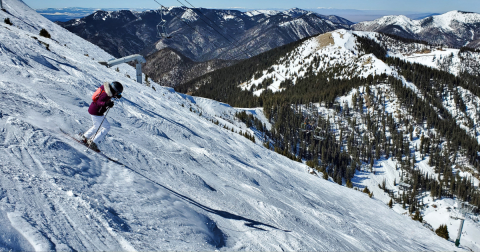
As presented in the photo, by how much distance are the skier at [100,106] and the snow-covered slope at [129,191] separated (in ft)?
1.64

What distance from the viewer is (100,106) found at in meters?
7.93

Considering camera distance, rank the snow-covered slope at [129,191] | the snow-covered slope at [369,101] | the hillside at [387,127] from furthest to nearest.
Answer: the hillside at [387,127]
the snow-covered slope at [369,101]
the snow-covered slope at [129,191]

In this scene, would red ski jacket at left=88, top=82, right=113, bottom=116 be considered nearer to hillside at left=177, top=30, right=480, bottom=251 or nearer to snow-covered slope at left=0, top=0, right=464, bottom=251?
snow-covered slope at left=0, top=0, right=464, bottom=251

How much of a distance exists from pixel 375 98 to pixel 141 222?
139978 millimetres

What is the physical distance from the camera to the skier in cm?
770

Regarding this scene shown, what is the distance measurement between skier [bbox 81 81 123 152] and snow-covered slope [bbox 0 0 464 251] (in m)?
0.50

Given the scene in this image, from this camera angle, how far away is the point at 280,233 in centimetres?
775

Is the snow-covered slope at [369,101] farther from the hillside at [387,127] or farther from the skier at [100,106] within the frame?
the skier at [100,106]

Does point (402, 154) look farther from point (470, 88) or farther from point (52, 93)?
point (52, 93)

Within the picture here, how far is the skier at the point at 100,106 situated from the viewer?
7.70 m

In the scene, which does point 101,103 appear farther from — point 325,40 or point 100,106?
point 325,40

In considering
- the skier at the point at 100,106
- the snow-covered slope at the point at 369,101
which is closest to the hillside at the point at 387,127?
the snow-covered slope at the point at 369,101

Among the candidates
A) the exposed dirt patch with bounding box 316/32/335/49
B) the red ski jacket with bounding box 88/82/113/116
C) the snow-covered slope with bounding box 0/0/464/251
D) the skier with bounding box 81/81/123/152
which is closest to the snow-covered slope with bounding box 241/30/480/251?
the exposed dirt patch with bounding box 316/32/335/49

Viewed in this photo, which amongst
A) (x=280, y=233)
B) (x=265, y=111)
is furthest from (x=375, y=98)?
(x=280, y=233)
